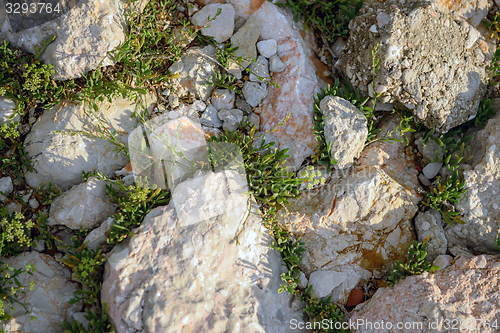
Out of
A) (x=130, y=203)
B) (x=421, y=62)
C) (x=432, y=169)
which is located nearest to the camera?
(x=130, y=203)

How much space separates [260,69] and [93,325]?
385cm

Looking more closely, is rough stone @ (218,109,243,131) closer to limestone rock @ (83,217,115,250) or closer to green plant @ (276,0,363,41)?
green plant @ (276,0,363,41)

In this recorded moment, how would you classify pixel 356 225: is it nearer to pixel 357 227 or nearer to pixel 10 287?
pixel 357 227

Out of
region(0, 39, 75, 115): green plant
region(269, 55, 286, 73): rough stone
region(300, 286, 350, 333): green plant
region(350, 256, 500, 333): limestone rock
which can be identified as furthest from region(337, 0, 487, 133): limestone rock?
region(0, 39, 75, 115): green plant

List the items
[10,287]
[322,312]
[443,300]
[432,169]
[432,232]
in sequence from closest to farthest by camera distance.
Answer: [10,287], [443,300], [322,312], [432,232], [432,169]

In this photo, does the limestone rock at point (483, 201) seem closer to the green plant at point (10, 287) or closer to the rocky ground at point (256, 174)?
the rocky ground at point (256, 174)

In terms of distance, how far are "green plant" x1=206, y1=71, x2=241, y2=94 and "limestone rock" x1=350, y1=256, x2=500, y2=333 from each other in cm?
336

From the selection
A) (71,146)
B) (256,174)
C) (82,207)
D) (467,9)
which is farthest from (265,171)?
(467,9)

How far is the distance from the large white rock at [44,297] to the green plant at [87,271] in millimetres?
160

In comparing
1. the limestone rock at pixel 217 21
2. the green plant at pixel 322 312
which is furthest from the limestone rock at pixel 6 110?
the green plant at pixel 322 312

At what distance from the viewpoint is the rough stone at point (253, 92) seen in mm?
4582

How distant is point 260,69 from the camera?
181 inches

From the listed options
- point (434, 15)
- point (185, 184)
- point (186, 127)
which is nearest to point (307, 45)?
point (434, 15)

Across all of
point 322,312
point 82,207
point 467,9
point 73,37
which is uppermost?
point 467,9
